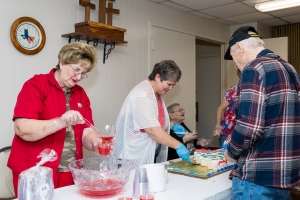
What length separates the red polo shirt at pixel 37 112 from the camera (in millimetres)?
1561

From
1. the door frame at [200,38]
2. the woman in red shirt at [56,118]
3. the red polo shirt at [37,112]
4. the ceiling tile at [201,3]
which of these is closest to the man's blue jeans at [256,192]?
the woman in red shirt at [56,118]

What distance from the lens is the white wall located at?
2.33 meters

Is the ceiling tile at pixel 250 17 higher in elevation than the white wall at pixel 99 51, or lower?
higher

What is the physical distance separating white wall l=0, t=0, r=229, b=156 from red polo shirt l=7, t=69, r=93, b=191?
2.64ft

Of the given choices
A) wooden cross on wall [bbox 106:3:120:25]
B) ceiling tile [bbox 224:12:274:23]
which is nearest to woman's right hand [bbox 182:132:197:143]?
wooden cross on wall [bbox 106:3:120:25]

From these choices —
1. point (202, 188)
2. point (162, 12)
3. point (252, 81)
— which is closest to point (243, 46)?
point (252, 81)

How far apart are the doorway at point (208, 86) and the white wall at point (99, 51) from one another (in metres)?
1.40

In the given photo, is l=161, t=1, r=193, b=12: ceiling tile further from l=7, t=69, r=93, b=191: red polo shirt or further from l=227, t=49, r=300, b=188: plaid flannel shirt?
l=227, t=49, r=300, b=188: plaid flannel shirt

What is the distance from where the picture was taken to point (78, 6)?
279 cm

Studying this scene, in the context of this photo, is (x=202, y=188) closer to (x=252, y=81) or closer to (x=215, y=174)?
(x=215, y=174)

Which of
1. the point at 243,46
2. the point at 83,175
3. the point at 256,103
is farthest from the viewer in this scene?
the point at 243,46

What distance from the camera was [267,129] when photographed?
1316mm

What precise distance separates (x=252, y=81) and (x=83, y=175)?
86 centimetres

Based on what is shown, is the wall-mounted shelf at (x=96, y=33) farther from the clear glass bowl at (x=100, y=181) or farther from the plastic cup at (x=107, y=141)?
the clear glass bowl at (x=100, y=181)
